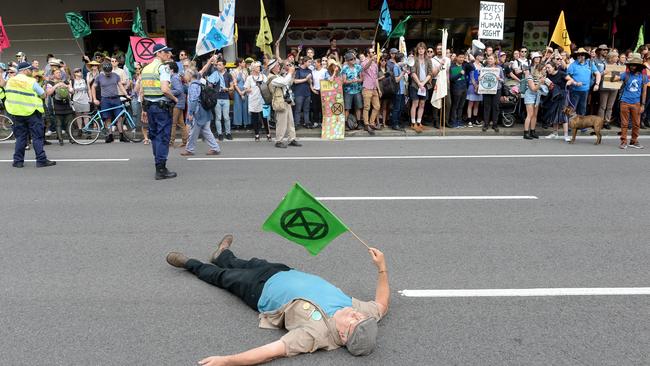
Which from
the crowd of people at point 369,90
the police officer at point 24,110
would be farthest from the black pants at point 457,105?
the police officer at point 24,110

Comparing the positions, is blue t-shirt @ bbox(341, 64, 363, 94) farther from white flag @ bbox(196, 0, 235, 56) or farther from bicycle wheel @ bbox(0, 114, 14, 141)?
bicycle wheel @ bbox(0, 114, 14, 141)

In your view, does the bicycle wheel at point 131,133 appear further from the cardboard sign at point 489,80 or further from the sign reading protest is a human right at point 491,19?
the sign reading protest is a human right at point 491,19

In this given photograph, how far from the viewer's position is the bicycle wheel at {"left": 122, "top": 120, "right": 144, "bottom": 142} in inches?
517

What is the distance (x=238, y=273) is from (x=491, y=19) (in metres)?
11.8

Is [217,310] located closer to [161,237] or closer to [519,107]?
[161,237]

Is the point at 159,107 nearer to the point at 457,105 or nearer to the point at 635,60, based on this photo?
the point at 457,105

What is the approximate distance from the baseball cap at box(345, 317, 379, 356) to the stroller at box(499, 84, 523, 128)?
11.5m

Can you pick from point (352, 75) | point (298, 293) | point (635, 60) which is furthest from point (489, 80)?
point (298, 293)

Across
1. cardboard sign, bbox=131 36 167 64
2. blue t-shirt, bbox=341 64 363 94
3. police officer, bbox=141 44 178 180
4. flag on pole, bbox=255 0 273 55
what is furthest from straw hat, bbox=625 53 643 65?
cardboard sign, bbox=131 36 167 64

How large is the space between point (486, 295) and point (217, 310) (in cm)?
218

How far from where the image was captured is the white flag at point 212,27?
39.8 feet

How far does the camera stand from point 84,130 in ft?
42.4

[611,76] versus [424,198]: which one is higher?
[611,76]

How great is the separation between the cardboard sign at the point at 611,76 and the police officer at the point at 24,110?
1219 centimetres
